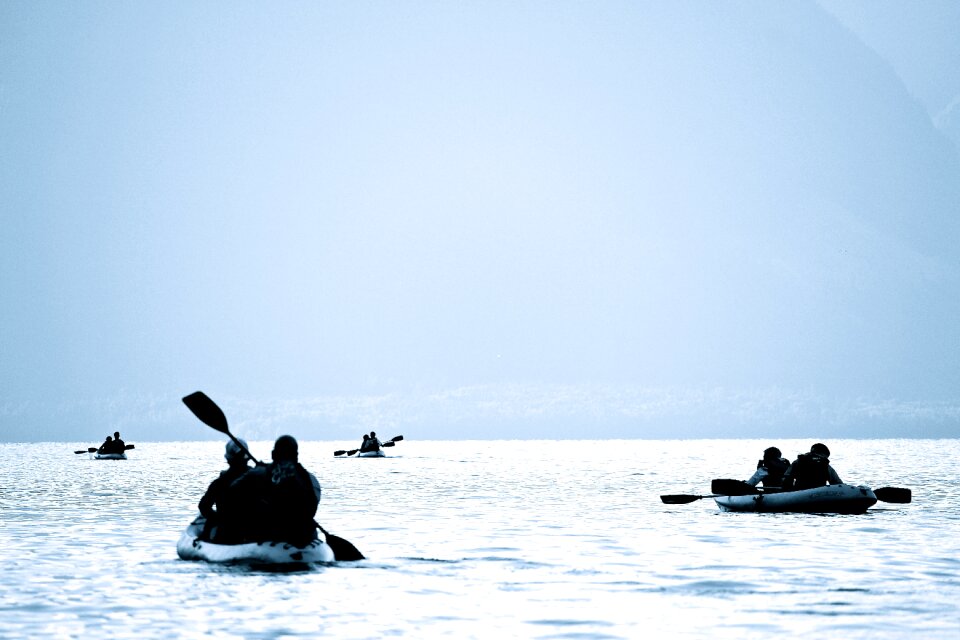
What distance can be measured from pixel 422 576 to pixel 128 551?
849 cm

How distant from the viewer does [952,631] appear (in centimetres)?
1870

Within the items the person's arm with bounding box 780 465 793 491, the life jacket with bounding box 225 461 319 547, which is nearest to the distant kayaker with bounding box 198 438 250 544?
the life jacket with bounding box 225 461 319 547

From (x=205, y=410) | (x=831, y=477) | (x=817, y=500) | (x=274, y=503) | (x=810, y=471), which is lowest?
(x=274, y=503)

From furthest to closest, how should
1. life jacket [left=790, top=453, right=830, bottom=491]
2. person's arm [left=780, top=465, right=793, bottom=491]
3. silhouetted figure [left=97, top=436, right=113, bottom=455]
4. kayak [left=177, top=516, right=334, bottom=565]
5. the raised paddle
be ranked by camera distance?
1. silhouetted figure [left=97, top=436, right=113, bottom=455]
2. person's arm [left=780, top=465, right=793, bottom=491]
3. life jacket [left=790, top=453, right=830, bottom=491]
4. the raised paddle
5. kayak [left=177, top=516, right=334, bottom=565]

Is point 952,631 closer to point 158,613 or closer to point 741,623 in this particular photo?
point 741,623

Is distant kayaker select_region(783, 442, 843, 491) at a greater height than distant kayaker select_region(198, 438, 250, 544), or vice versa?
distant kayaker select_region(783, 442, 843, 491)

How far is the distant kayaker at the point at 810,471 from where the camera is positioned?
40.9m

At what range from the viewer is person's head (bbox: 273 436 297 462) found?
26.2 m

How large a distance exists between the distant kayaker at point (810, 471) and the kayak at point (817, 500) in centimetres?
28

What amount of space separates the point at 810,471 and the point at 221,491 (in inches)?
780

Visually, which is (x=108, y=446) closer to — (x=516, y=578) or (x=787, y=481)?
(x=787, y=481)

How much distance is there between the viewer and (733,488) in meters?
42.8

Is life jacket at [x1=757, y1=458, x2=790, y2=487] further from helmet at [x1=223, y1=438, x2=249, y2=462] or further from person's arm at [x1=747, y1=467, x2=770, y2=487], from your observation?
helmet at [x1=223, y1=438, x2=249, y2=462]

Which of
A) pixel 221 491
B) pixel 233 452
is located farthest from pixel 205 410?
pixel 221 491
